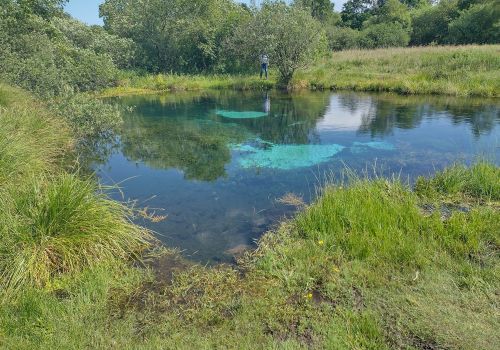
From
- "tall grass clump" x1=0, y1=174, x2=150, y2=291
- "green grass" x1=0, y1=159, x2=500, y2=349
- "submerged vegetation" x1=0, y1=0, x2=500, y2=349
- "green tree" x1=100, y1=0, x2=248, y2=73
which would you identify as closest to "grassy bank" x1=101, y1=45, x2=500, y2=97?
"green tree" x1=100, y1=0, x2=248, y2=73

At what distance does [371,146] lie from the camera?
1043 centimetres

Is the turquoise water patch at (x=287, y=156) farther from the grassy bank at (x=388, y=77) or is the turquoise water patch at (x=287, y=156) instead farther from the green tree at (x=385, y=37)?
the green tree at (x=385, y=37)

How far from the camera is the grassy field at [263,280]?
10.7 feet

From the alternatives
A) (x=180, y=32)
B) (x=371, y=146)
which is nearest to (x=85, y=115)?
(x=371, y=146)

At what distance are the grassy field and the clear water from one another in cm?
96

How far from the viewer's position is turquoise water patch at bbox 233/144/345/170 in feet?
30.3

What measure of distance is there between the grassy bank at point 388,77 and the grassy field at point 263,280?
15038 mm

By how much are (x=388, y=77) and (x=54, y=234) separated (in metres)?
20.7

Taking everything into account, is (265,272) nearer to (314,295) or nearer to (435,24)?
(314,295)

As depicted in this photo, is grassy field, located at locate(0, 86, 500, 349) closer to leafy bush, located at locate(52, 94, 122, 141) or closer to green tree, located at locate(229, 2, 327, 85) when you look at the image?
leafy bush, located at locate(52, 94, 122, 141)

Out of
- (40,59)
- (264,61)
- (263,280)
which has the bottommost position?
(263,280)

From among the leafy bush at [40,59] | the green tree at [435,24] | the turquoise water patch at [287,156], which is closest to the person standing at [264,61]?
the leafy bush at [40,59]

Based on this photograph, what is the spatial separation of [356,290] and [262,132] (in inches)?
375

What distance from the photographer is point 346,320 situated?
134 inches
